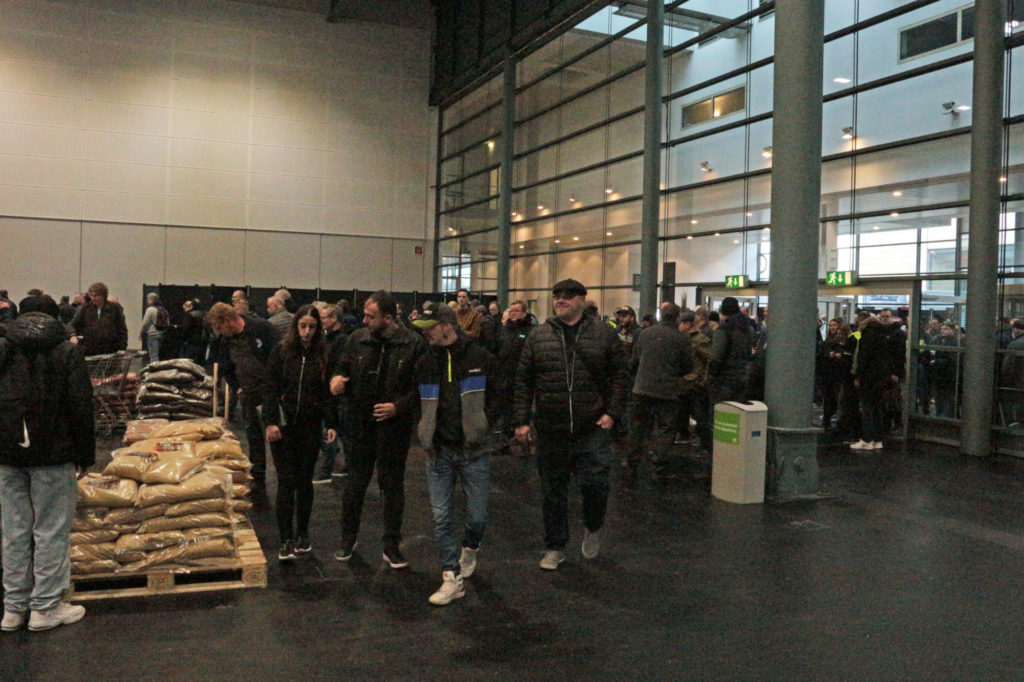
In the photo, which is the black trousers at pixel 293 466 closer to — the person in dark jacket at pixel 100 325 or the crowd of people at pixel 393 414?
the crowd of people at pixel 393 414

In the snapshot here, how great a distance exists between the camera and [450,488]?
5309 millimetres

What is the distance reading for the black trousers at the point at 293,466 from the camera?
568 centimetres

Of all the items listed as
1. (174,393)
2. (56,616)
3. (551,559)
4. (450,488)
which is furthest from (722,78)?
(56,616)

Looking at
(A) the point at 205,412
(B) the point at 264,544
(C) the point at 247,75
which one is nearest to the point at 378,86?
(C) the point at 247,75

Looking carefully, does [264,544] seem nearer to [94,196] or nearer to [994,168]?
[994,168]

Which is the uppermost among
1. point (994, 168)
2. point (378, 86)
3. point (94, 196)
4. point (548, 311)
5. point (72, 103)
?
point (378, 86)

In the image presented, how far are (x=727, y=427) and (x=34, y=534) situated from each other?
6.09 meters

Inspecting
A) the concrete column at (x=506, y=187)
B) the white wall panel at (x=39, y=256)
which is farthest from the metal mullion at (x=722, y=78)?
the white wall panel at (x=39, y=256)

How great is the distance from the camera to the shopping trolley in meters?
10.9

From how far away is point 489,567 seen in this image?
5805mm

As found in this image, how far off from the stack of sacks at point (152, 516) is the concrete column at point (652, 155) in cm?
1237

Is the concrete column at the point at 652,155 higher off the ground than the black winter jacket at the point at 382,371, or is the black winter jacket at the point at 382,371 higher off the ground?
the concrete column at the point at 652,155

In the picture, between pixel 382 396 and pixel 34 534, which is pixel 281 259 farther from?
pixel 34 534

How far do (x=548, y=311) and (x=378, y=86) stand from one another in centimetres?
1203
